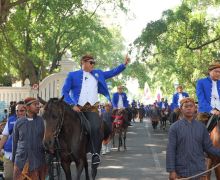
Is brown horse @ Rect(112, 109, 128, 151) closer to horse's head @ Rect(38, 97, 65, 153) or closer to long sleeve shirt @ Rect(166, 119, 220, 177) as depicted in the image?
horse's head @ Rect(38, 97, 65, 153)

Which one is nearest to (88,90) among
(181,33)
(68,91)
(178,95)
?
(68,91)

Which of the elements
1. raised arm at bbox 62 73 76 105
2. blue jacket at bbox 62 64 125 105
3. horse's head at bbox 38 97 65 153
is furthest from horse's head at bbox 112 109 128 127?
horse's head at bbox 38 97 65 153

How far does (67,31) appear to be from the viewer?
35625 millimetres

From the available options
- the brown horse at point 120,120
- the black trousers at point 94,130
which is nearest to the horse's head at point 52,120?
the black trousers at point 94,130

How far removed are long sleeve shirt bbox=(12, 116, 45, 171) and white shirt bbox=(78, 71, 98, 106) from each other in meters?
2.20

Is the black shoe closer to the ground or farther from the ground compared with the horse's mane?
closer to the ground

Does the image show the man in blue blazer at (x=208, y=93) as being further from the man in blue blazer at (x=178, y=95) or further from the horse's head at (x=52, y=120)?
the man in blue blazer at (x=178, y=95)

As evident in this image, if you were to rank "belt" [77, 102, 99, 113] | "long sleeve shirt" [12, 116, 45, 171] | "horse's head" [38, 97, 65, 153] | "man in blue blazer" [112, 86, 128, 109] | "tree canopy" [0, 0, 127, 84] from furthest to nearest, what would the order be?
1. "tree canopy" [0, 0, 127, 84]
2. "man in blue blazer" [112, 86, 128, 109]
3. "belt" [77, 102, 99, 113]
4. "horse's head" [38, 97, 65, 153]
5. "long sleeve shirt" [12, 116, 45, 171]

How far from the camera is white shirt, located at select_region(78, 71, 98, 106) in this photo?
1035 centimetres

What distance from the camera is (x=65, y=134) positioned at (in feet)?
30.2

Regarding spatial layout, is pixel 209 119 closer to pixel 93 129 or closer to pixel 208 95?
pixel 208 95

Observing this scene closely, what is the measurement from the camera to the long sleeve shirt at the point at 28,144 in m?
8.04

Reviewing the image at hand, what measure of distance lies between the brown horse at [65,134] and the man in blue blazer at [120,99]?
1027 centimetres

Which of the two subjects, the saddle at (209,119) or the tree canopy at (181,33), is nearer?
the saddle at (209,119)
